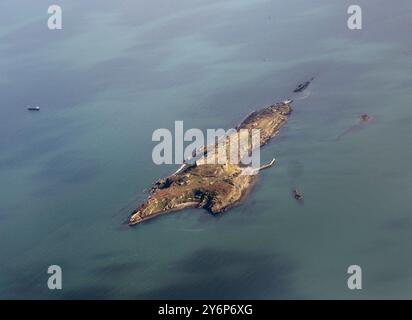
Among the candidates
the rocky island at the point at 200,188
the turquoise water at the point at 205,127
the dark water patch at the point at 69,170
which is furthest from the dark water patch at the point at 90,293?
the dark water patch at the point at 69,170

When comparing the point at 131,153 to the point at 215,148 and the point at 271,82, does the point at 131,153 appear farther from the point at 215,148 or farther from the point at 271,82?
the point at 271,82

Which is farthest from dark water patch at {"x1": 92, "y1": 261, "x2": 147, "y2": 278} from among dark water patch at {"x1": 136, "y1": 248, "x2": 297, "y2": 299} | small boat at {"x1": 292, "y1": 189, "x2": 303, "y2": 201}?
small boat at {"x1": 292, "y1": 189, "x2": 303, "y2": 201}

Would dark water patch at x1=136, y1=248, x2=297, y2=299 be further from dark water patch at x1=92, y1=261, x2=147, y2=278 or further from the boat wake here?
the boat wake

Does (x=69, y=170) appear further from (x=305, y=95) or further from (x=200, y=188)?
(x=305, y=95)

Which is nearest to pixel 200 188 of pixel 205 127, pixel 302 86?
pixel 205 127

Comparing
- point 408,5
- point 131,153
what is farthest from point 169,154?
point 408,5

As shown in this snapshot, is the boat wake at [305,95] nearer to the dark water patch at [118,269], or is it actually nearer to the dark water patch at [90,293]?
the dark water patch at [118,269]

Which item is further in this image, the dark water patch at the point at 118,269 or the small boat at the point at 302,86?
the small boat at the point at 302,86
